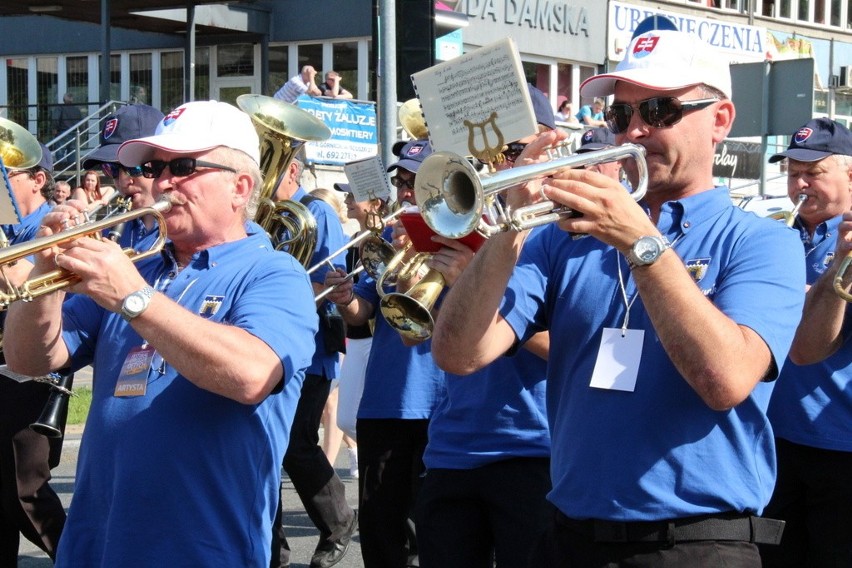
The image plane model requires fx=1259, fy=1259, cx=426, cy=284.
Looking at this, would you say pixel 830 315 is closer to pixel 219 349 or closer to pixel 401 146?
pixel 219 349

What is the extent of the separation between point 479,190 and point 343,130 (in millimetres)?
16641

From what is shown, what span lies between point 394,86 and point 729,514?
19.7 ft

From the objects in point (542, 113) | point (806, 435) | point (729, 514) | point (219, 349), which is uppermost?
point (542, 113)

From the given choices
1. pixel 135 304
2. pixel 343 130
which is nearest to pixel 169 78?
pixel 343 130

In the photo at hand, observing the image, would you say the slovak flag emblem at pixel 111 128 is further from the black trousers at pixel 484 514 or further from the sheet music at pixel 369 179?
the black trousers at pixel 484 514

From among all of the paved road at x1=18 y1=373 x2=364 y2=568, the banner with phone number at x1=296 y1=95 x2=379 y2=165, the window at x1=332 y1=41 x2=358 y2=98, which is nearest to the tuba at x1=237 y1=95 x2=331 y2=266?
the paved road at x1=18 y1=373 x2=364 y2=568

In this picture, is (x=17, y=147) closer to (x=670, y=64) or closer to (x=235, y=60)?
(x=670, y=64)

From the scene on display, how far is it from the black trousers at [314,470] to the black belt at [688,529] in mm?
3661

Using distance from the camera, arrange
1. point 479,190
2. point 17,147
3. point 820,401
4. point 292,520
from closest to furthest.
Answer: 1. point 479,190
2. point 820,401
3. point 17,147
4. point 292,520

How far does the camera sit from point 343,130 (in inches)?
757

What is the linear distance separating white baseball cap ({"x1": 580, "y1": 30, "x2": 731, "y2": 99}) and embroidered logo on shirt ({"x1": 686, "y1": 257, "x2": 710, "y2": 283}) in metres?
0.41

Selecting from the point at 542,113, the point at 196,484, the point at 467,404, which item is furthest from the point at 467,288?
the point at 542,113

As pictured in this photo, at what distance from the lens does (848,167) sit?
5270 mm

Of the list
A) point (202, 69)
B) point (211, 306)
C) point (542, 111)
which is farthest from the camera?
point (202, 69)
